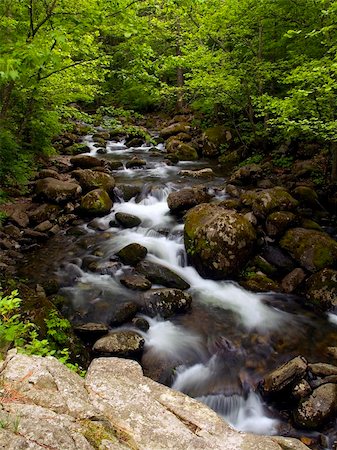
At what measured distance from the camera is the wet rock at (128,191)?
12398 millimetres

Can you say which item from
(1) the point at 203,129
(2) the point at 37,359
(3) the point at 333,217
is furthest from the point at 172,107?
(2) the point at 37,359

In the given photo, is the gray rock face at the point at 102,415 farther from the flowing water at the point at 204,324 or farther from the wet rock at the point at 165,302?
the wet rock at the point at 165,302

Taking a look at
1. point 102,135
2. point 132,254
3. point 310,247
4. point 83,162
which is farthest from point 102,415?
point 102,135

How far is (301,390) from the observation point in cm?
525

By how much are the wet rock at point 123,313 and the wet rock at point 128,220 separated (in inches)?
155

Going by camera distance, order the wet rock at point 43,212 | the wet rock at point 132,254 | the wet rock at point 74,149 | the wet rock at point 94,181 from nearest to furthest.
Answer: the wet rock at point 132,254 < the wet rock at point 43,212 < the wet rock at point 94,181 < the wet rock at point 74,149

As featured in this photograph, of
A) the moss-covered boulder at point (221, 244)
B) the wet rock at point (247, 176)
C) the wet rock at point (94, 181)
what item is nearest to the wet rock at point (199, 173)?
the wet rock at point (247, 176)

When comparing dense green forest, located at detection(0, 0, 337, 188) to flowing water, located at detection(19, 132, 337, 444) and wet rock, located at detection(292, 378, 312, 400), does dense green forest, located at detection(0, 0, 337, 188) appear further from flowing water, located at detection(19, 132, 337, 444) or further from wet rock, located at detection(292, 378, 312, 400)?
wet rock, located at detection(292, 378, 312, 400)

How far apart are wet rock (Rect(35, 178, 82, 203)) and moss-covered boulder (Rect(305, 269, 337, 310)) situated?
305 inches

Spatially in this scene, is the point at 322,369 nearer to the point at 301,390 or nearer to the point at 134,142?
the point at 301,390

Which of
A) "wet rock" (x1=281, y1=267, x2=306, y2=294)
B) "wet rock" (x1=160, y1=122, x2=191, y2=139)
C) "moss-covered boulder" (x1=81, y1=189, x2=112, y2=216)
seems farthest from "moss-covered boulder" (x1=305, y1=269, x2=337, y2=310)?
"wet rock" (x1=160, y1=122, x2=191, y2=139)

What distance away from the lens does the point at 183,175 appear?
14.6 m

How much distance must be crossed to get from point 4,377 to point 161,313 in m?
4.68

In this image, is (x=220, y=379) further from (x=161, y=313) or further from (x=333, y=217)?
(x=333, y=217)
